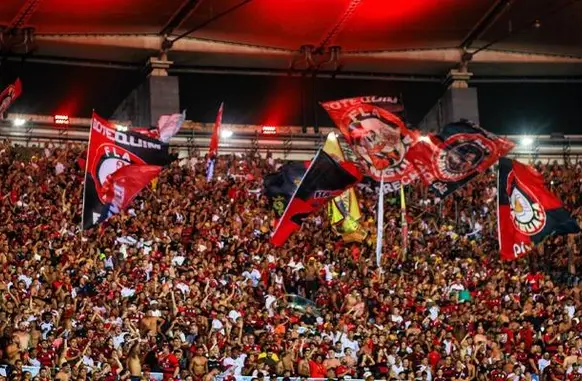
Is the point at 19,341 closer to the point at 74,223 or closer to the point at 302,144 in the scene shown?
the point at 74,223

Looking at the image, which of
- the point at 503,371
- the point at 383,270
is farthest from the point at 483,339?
the point at 383,270

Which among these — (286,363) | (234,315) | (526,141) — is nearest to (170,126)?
(234,315)

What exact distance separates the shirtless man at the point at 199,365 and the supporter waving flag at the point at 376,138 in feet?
35.4

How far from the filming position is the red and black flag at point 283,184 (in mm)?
39094

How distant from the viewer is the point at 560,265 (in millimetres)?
39500

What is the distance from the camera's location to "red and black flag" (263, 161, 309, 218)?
39094 mm

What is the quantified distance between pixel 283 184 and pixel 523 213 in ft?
24.0

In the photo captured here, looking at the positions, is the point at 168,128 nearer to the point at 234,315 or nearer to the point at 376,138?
the point at 376,138

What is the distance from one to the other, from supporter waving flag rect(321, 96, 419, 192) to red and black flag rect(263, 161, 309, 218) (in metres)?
2.02

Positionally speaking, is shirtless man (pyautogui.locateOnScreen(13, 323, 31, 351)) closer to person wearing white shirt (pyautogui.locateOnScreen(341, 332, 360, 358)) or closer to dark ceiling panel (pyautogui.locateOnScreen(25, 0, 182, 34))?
person wearing white shirt (pyautogui.locateOnScreen(341, 332, 360, 358))

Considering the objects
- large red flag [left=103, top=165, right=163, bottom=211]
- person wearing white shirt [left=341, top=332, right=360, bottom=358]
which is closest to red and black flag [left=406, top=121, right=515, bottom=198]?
person wearing white shirt [left=341, top=332, right=360, bottom=358]

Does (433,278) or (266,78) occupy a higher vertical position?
(266,78)

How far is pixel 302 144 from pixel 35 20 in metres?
9.90

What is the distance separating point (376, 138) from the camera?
124 feet
